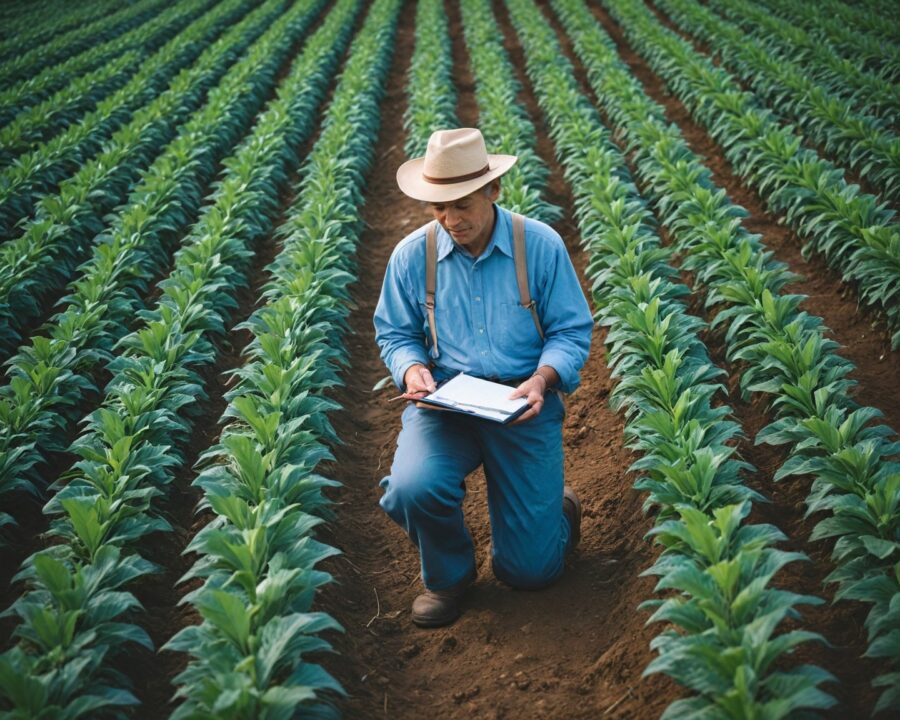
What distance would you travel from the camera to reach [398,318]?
3.89m

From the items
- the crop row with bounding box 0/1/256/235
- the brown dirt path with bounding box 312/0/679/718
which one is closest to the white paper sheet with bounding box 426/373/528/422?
the brown dirt path with bounding box 312/0/679/718

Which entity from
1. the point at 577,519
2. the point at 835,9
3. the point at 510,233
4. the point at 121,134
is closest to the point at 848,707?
the point at 577,519

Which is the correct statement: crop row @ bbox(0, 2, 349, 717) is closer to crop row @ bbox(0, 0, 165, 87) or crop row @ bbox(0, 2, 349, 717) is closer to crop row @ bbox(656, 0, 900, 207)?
crop row @ bbox(656, 0, 900, 207)

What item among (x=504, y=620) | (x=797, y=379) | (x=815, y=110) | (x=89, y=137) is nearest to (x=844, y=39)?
(x=815, y=110)

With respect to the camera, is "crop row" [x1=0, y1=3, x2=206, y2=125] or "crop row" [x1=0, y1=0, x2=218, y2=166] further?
"crop row" [x1=0, y1=3, x2=206, y2=125]

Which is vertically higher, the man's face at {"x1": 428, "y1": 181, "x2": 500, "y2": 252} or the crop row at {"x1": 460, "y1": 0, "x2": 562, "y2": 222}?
the man's face at {"x1": 428, "y1": 181, "x2": 500, "y2": 252}

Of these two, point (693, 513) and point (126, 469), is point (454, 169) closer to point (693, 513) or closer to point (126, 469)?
point (693, 513)

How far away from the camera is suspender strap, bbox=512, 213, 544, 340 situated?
3703mm

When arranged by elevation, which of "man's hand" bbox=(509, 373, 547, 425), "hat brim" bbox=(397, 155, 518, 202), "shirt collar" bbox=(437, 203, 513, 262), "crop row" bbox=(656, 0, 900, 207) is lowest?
"crop row" bbox=(656, 0, 900, 207)

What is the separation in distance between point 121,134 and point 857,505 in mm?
10953

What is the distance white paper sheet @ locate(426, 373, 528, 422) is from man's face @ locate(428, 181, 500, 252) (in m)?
0.68

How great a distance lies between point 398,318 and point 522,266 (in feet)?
2.29

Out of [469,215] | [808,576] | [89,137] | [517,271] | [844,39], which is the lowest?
[844,39]

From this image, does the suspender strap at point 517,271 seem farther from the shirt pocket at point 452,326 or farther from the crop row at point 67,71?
the crop row at point 67,71
